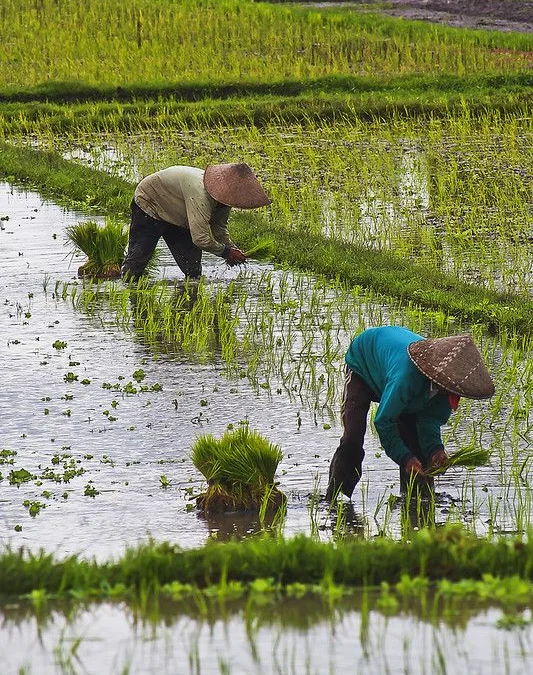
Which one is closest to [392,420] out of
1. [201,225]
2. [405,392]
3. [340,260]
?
[405,392]

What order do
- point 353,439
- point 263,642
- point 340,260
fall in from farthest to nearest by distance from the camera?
point 340,260
point 353,439
point 263,642

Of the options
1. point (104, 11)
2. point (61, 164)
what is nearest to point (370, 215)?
point (61, 164)

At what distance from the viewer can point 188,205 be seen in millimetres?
7766

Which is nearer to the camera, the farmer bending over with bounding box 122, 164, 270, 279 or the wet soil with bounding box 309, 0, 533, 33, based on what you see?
the farmer bending over with bounding box 122, 164, 270, 279

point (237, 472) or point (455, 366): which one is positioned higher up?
point (455, 366)

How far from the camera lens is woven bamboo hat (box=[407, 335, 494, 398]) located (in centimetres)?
443

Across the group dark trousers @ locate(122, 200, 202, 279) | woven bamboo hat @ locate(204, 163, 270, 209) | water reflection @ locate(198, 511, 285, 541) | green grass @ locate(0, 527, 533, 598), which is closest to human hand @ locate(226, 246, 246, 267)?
woven bamboo hat @ locate(204, 163, 270, 209)

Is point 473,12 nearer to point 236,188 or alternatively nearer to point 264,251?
point 264,251

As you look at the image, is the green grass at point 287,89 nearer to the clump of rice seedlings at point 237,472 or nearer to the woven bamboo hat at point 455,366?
the clump of rice seedlings at point 237,472

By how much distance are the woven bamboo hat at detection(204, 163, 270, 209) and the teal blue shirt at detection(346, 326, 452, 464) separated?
2.40 metres

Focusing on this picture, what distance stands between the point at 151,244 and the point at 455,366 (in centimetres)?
415

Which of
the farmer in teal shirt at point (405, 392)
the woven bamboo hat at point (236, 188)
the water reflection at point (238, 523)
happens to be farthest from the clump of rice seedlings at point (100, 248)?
the water reflection at point (238, 523)

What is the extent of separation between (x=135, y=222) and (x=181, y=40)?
36.6ft

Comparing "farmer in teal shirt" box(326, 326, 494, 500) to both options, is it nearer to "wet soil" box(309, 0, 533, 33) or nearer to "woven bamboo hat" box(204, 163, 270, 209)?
"woven bamboo hat" box(204, 163, 270, 209)
